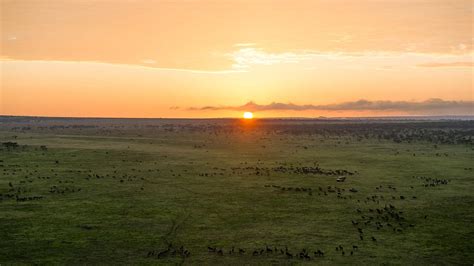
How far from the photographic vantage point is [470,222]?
3281cm

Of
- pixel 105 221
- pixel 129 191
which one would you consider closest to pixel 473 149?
pixel 129 191

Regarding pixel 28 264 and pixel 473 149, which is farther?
pixel 473 149

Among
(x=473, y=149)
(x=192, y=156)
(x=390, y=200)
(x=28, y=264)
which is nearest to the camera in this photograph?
(x=28, y=264)

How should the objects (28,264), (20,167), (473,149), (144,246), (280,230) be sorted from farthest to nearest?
(473,149) < (20,167) < (280,230) < (144,246) < (28,264)

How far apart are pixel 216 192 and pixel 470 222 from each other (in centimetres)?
2230

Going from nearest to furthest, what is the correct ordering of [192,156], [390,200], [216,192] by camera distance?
[390,200]
[216,192]
[192,156]

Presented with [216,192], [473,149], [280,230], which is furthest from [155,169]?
[473,149]

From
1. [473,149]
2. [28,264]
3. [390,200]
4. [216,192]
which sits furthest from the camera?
[473,149]

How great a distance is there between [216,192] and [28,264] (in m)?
20.7

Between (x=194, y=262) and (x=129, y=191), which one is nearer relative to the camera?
(x=194, y=262)

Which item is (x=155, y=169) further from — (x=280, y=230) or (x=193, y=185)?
(x=280, y=230)

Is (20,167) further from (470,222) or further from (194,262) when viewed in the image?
(470,222)

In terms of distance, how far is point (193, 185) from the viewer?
46469 mm

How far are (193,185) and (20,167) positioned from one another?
25.9m
